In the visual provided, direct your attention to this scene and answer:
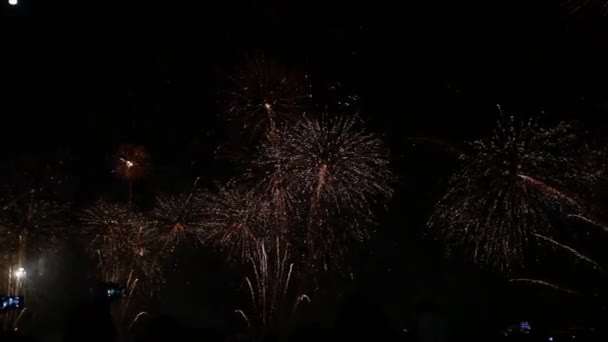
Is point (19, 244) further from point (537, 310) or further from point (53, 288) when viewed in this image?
point (537, 310)

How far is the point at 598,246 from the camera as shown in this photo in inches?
714

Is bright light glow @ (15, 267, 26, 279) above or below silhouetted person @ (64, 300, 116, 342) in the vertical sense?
above

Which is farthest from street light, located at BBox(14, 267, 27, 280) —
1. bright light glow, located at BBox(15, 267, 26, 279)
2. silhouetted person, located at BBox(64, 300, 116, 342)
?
silhouetted person, located at BBox(64, 300, 116, 342)

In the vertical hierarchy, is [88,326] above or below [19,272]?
below

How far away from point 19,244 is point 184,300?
6.98m

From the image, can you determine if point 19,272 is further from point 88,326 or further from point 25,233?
point 88,326

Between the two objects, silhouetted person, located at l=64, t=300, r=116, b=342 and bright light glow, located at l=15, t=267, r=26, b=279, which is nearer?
silhouetted person, located at l=64, t=300, r=116, b=342

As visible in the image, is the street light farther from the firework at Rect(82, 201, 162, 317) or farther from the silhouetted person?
the silhouetted person

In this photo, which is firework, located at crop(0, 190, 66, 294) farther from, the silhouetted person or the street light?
the silhouetted person

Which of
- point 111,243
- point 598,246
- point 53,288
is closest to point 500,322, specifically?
point 598,246

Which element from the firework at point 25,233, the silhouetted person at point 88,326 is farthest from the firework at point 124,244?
the silhouetted person at point 88,326

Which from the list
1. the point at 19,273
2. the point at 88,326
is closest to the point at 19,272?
the point at 19,273

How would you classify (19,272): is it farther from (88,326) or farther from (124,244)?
(88,326)

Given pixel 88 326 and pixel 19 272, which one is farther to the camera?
pixel 19 272
